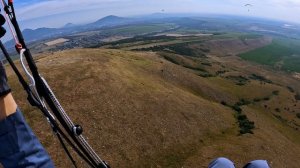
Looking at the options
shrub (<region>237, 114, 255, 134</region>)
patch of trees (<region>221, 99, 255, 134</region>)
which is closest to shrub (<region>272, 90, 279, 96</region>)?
patch of trees (<region>221, 99, 255, 134</region>)

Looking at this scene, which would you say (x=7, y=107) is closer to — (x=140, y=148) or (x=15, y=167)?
(x=15, y=167)

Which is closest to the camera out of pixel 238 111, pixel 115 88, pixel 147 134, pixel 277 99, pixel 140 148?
pixel 140 148

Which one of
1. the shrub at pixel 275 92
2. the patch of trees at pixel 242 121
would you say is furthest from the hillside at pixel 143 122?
the shrub at pixel 275 92

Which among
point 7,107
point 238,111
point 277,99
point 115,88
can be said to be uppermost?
point 7,107

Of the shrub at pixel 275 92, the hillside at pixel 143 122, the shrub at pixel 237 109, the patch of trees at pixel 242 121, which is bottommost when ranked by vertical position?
the shrub at pixel 275 92

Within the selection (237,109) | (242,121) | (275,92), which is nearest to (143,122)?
(242,121)

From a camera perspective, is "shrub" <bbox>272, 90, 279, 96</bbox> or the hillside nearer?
the hillside

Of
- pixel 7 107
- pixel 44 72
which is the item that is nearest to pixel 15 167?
pixel 7 107

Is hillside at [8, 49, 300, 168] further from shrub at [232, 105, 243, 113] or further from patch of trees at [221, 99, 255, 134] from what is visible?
shrub at [232, 105, 243, 113]

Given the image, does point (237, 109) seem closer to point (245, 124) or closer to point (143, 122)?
point (245, 124)

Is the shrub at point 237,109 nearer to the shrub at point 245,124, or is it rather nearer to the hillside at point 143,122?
the hillside at point 143,122

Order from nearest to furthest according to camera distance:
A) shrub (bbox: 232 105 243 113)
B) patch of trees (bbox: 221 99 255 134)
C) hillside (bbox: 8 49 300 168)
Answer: hillside (bbox: 8 49 300 168) → patch of trees (bbox: 221 99 255 134) → shrub (bbox: 232 105 243 113)
